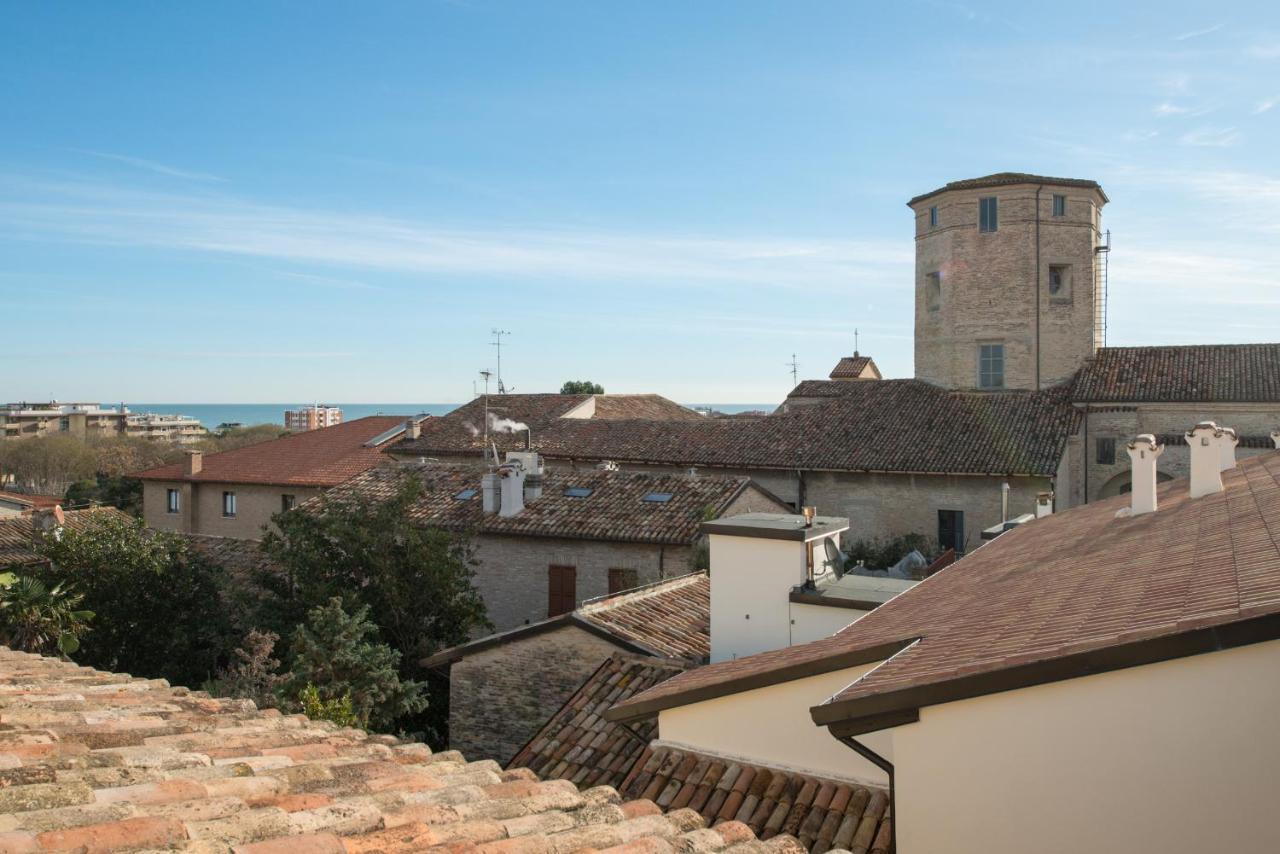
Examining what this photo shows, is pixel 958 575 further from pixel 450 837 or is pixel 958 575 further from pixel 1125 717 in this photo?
pixel 450 837

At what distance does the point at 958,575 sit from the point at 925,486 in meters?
18.8

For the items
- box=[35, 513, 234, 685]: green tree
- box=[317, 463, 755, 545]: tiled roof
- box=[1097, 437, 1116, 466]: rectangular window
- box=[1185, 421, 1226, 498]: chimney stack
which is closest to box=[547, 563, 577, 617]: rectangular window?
box=[317, 463, 755, 545]: tiled roof

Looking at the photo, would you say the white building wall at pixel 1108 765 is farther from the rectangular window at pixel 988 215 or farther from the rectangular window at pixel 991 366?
the rectangular window at pixel 988 215

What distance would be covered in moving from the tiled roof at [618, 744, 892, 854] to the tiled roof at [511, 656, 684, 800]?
3.35 feet

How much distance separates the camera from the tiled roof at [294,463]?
36.8 metres

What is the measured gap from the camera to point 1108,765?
15.1 feet

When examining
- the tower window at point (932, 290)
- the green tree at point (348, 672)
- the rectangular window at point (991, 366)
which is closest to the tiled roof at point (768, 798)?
the green tree at point (348, 672)

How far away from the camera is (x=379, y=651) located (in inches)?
563

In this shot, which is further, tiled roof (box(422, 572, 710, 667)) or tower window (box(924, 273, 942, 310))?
tower window (box(924, 273, 942, 310))

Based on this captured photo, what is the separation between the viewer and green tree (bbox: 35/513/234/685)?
1802 centimetres

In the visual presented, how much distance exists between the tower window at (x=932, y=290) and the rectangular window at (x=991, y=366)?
104 inches

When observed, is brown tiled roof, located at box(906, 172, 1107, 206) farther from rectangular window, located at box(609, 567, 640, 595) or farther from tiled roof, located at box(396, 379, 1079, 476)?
rectangular window, located at box(609, 567, 640, 595)

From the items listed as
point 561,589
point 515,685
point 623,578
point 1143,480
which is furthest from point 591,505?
point 1143,480

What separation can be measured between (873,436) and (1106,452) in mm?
7453
